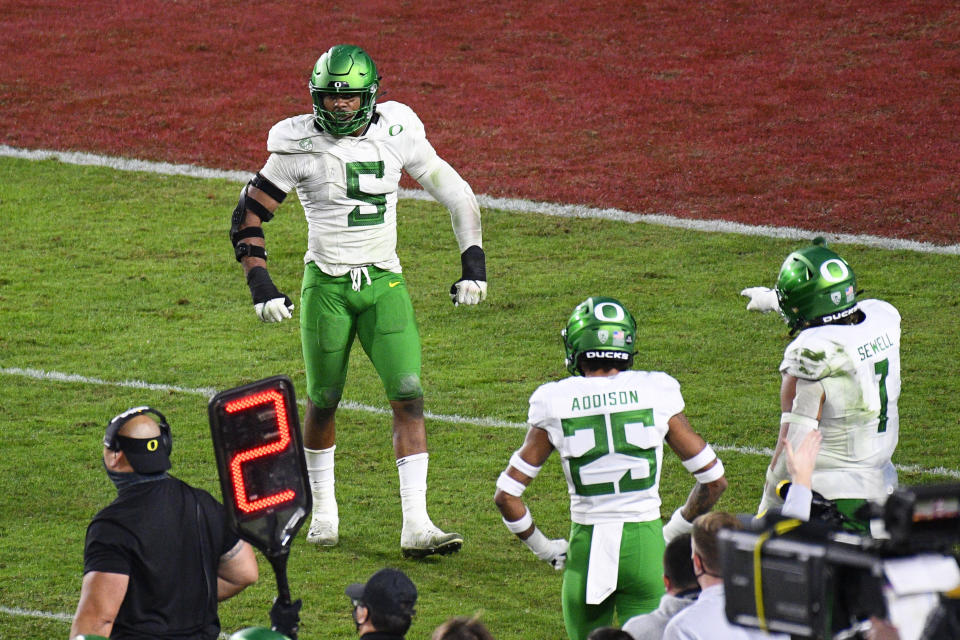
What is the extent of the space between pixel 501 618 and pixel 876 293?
5.42m

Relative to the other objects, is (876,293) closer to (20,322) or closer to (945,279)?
(945,279)

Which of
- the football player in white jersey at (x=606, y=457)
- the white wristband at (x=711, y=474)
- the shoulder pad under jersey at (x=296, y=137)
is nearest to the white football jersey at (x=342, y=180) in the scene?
the shoulder pad under jersey at (x=296, y=137)

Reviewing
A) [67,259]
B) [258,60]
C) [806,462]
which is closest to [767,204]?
[67,259]

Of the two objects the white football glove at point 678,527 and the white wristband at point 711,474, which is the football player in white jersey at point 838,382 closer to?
the white wristband at point 711,474

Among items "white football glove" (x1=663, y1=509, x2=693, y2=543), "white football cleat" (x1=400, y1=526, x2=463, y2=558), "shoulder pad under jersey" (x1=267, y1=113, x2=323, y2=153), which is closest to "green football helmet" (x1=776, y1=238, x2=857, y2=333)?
"white football glove" (x1=663, y1=509, x2=693, y2=543)

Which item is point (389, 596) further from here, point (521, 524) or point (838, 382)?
point (838, 382)

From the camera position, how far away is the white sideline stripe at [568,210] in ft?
39.5

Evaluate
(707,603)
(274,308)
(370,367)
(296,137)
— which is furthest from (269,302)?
(707,603)

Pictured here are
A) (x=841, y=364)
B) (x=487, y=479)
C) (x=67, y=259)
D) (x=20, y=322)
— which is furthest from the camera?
(x=67, y=259)

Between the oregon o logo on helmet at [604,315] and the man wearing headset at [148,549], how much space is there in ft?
4.43

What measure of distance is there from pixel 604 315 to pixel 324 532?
2466 millimetres

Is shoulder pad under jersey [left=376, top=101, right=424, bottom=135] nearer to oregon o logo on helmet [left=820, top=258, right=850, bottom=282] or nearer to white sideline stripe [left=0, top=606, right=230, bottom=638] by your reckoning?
oregon o logo on helmet [left=820, top=258, right=850, bottom=282]

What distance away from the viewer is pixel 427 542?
693cm

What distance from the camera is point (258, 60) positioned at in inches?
699
